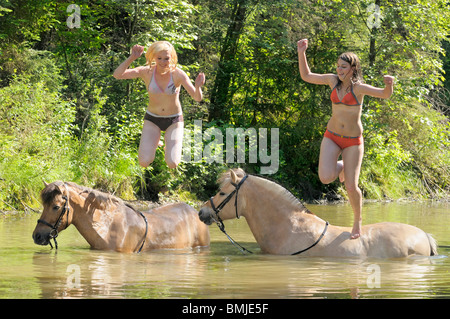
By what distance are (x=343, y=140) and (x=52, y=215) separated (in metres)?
4.10

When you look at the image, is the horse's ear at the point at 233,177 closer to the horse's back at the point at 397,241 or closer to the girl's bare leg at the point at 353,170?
the girl's bare leg at the point at 353,170

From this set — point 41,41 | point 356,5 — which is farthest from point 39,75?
point 356,5

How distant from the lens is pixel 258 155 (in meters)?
22.6

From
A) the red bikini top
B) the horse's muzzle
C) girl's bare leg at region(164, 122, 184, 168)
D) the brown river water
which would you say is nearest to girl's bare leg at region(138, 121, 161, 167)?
girl's bare leg at region(164, 122, 184, 168)

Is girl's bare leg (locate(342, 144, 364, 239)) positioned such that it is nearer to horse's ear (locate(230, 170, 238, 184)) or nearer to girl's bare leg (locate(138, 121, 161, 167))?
horse's ear (locate(230, 170, 238, 184))

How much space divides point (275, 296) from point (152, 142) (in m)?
3.89

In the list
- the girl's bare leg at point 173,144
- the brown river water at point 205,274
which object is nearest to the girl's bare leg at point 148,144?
the girl's bare leg at point 173,144

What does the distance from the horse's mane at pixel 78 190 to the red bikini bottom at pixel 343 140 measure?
3.27 meters

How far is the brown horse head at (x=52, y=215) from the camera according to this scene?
923cm

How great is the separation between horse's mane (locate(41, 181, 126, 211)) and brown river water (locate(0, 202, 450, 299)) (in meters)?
0.74

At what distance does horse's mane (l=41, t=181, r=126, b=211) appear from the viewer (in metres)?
9.34

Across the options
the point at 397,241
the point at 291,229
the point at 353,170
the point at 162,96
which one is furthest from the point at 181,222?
the point at 397,241

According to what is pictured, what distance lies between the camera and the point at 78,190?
9.73 metres
